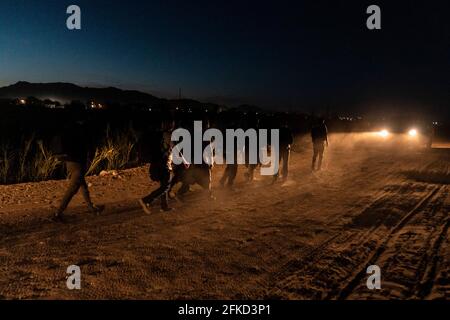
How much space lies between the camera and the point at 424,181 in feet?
40.5

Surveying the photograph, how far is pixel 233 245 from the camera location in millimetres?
6059

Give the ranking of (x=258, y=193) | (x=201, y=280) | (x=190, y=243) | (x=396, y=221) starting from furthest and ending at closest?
(x=258, y=193)
(x=396, y=221)
(x=190, y=243)
(x=201, y=280)

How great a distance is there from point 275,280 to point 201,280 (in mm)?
893

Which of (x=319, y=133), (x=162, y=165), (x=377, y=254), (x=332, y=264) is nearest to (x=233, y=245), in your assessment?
(x=332, y=264)

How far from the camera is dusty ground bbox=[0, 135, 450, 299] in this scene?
4.56 m

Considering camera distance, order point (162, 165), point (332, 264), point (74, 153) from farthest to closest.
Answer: point (162, 165), point (74, 153), point (332, 264)

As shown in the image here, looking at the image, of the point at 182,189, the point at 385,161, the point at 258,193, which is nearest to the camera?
the point at 182,189

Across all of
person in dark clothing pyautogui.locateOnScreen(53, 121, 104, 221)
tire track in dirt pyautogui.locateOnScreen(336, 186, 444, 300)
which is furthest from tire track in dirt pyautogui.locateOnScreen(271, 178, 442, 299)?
person in dark clothing pyautogui.locateOnScreen(53, 121, 104, 221)

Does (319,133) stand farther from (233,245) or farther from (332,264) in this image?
(332,264)

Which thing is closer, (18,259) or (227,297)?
(227,297)

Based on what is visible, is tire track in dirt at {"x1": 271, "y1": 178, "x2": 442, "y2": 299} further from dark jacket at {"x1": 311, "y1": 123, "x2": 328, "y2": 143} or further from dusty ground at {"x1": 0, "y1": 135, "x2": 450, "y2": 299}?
dark jacket at {"x1": 311, "y1": 123, "x2": 328, "y2": 143}

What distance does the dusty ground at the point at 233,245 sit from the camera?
15.0 feet
